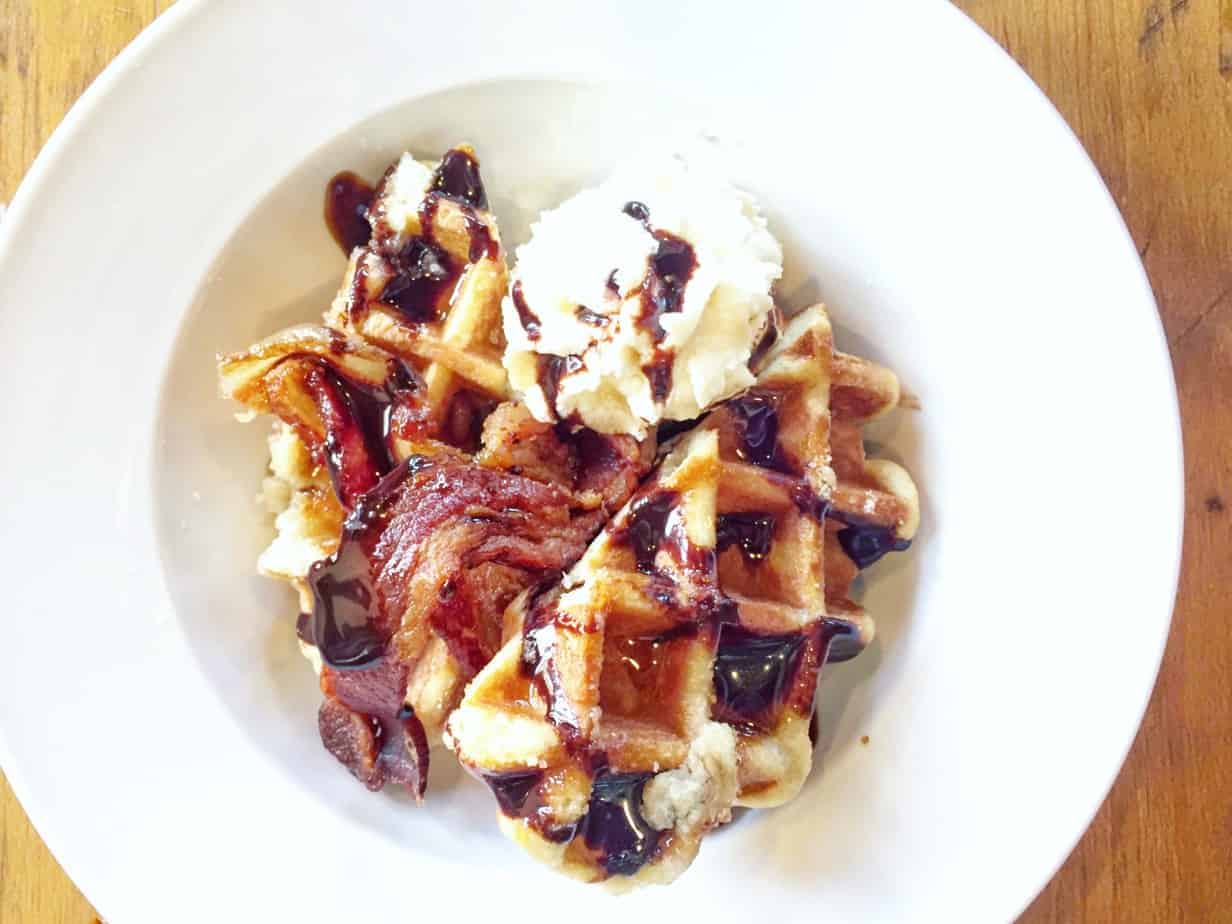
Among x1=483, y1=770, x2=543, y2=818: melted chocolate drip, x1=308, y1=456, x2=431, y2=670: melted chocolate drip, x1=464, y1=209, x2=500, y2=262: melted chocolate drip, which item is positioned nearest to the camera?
x1=483, y1=770, x2=543, y2=818: melted chocolate drip

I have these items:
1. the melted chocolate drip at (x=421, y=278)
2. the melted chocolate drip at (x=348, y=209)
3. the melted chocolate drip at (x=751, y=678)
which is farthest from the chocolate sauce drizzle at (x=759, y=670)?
the melted chocolate drip at (x=348, y=209)

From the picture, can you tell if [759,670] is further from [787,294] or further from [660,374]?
[787,294]

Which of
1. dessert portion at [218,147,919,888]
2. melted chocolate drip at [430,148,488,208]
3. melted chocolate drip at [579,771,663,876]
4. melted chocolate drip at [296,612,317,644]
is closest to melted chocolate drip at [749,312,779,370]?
dessert portion at [218,147,919,888]

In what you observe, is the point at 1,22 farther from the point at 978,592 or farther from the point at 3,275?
the point at 978,592

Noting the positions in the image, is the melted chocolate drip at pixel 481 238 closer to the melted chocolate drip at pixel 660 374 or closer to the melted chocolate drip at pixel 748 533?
the melted chocolate drip at pixel 660 374

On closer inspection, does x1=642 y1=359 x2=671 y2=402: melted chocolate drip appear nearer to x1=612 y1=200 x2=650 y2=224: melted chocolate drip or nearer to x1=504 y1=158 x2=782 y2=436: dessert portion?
x1=504 y1=158 x2=782 y2=436: dessert portion
